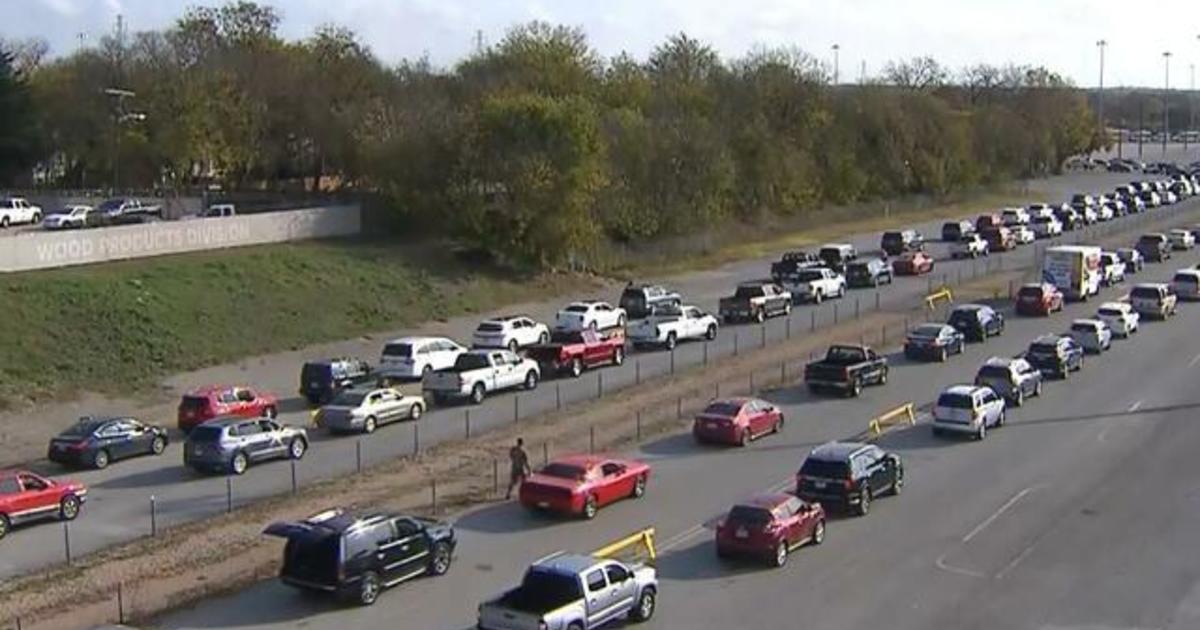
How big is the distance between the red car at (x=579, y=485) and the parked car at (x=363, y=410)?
7.97 metres

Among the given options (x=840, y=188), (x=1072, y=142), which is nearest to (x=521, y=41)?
(x=840, y=188)

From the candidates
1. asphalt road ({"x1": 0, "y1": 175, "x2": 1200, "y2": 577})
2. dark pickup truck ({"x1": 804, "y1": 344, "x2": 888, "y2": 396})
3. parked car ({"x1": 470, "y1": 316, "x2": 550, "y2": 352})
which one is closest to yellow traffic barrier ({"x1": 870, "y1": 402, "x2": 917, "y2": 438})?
asphalt road ({"x1": 0, "y1": 175, "x2": 1200, "y2": 577})

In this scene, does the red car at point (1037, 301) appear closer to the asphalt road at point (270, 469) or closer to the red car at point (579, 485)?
the asphalt road at point (270, 469)

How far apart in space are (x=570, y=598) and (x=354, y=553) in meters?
3.99

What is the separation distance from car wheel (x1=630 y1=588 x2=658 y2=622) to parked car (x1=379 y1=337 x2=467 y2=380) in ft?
65.7

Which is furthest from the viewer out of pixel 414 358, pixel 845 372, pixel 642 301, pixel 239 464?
pixel 642 301

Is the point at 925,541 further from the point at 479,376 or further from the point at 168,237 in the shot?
the point at 168,237

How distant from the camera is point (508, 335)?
48312 mm

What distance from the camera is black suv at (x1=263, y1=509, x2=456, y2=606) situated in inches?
941

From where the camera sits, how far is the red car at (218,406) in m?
37.1

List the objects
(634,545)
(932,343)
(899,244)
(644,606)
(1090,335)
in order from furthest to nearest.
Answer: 1. (899,244)
2. (1090,335)
3. (932,343)
4. (634,545)
5. (644,606)

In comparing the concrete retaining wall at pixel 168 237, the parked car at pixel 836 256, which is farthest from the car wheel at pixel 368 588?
the parked car at pixel 836 256

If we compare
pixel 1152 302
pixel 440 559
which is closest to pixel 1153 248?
pixel 1152 302

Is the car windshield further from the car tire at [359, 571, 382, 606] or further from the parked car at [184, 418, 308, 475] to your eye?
the parked car at [184, 418, 308, 475]
